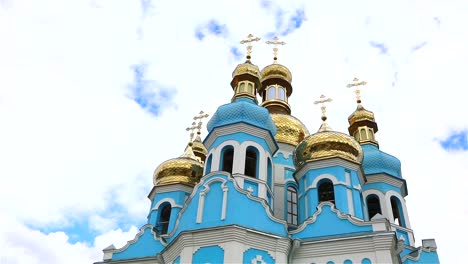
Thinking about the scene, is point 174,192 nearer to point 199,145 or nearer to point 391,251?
point 199,145

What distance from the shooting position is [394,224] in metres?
15.3

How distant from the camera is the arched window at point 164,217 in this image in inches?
603

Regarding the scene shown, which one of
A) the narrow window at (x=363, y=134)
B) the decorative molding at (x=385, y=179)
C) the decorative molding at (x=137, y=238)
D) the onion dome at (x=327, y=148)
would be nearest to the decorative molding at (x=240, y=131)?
the onion dome at (x=327, y=148)

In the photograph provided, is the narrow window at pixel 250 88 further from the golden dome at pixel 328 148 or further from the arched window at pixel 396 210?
the arched window at pixel 396 210

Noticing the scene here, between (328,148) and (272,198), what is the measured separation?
220 cm

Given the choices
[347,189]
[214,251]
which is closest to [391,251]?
[347,189]

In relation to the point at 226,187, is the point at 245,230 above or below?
below

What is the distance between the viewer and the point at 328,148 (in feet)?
46.4

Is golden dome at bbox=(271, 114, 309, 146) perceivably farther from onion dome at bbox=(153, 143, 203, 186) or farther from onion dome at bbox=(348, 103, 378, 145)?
onion dome at bbox=(153, 143, 203, 186)

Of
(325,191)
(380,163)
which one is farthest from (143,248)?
(380,163)

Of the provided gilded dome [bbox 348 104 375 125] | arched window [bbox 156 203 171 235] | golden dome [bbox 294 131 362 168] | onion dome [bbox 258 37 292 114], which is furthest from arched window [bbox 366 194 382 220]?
arched window [bbox 156 203 171 235]

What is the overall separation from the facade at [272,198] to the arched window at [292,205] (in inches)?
1.4

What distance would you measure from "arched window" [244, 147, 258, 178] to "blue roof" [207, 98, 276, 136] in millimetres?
757

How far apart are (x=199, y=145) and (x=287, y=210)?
5.82 metres
